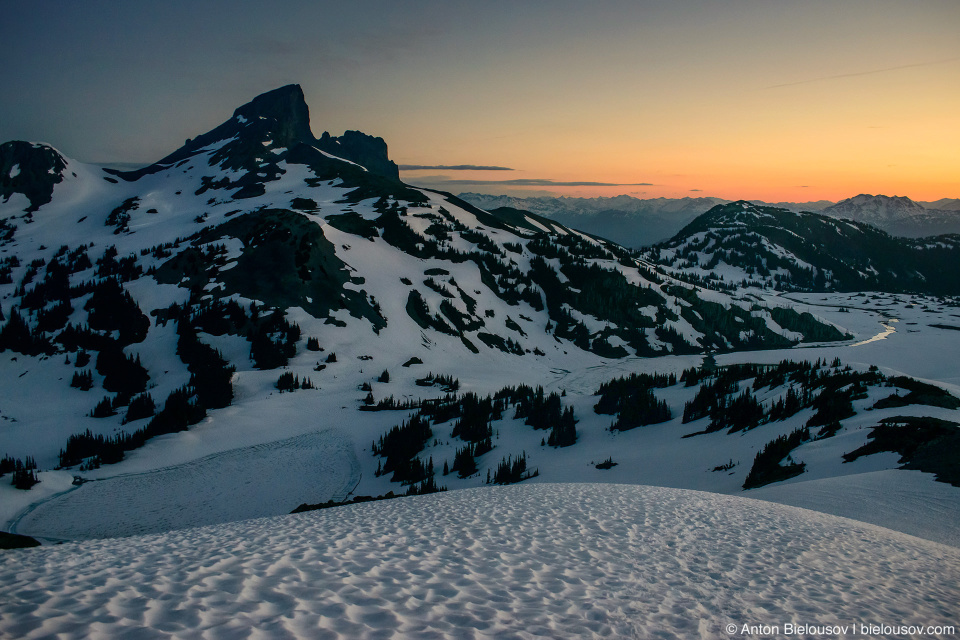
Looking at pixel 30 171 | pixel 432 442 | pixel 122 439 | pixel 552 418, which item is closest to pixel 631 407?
pixel 552 418

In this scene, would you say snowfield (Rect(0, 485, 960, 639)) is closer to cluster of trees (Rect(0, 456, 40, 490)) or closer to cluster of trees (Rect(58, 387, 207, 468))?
cluster of trees (Rect(0, 456, 40, 490))

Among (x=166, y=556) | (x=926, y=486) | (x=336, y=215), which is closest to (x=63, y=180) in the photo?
(x=336, y=215)

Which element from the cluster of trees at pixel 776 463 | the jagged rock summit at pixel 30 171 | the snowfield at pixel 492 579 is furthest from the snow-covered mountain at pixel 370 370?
the jagged rock summit at pixel 30 171

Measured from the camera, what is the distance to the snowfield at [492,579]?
6.07 m

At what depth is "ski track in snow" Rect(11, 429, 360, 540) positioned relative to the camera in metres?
22.5

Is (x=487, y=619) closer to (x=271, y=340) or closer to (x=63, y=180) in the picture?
(x=271, y=340)

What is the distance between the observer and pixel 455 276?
78562 millimetres

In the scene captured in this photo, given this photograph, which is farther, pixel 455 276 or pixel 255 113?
pixel 255 113

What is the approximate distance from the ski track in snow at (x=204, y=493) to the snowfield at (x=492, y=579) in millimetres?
12632

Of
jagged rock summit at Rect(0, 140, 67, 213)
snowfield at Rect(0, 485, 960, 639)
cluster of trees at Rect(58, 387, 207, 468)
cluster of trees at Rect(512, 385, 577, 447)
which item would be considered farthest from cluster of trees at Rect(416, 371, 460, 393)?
jagged rock summit at Rect(0, 140, 67, 213)

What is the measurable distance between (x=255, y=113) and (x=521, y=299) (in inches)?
5484

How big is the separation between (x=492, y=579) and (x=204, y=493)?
2333cm

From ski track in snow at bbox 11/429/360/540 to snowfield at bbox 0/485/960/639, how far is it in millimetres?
12632

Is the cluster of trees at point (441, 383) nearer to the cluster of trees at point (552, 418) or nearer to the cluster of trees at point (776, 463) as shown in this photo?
the cluster of trees at point (552, 418)
